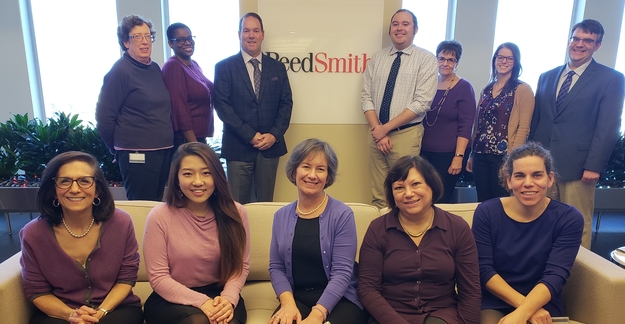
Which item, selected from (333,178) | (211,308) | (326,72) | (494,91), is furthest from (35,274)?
(494,91)

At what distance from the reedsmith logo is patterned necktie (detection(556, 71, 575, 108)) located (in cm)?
135

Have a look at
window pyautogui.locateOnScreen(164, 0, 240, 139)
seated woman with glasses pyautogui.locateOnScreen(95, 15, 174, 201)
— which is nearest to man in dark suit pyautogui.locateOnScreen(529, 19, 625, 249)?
seated woman with glasses pyautogui.locateOnScreen(95, 15, 174, 201)

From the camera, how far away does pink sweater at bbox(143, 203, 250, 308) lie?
5.74 ft

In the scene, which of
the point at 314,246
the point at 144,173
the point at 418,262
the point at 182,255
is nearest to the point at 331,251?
the point at 314,246

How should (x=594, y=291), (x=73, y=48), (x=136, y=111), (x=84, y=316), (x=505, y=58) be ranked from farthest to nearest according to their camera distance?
(x=73, y=48)
(x=505, y=58)
(x=136, y=111)
(x=594, y=291)
(x=84, y=316)

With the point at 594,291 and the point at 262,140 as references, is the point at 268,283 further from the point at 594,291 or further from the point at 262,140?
the point at 594,291

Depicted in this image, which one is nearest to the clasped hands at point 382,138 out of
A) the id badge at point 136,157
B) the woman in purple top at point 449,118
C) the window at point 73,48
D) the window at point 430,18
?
the woman in purple top at point 449,118

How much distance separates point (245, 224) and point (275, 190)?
150 cm

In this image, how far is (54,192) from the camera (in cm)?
168

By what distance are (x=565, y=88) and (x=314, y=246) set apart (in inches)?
83.4

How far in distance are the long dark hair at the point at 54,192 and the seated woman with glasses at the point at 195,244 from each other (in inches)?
7.6

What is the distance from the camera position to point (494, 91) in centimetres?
295

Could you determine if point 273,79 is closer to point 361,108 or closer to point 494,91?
point 361,108

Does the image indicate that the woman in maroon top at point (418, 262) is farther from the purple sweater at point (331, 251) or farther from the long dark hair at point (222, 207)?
the long dark hair at point (222, 207)
